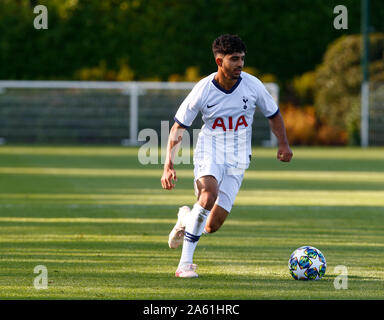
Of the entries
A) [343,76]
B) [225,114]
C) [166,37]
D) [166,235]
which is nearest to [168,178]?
[225,114]

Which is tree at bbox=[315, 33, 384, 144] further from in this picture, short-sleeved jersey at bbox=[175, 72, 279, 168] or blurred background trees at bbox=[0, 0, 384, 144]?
short-sleeved jersey at bbox=[175, 72, 279, 168]

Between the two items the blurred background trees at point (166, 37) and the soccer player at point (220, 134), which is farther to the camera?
the blurred background trees at point (166, 37)

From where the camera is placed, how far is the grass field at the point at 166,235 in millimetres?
8555

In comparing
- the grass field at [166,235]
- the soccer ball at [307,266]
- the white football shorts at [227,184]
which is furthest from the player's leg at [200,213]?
the soccer ball at [307,266]

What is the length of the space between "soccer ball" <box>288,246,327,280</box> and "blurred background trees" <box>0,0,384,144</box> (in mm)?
37808

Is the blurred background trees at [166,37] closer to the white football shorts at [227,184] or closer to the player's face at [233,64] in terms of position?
the white football shorts at [227,184]

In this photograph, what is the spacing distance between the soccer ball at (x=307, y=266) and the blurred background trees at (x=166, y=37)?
37808 millimetres

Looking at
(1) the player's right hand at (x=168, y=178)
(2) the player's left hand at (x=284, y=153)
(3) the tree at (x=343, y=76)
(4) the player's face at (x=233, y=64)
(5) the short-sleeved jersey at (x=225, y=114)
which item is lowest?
(1) the player's right hand at (x=168, y=178)

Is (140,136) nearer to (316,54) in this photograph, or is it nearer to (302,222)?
(316,54)

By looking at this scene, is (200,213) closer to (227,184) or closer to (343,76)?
(227,184)

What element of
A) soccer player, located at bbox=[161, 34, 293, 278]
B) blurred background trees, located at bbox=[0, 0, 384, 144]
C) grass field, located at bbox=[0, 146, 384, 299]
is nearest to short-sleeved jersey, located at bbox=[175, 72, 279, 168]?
soccer player, located at bbox=[161, 34, 293, 278]

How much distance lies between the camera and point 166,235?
12.6 m

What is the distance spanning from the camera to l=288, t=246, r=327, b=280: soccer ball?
900 centimetres

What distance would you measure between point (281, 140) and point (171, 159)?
1102 mm
